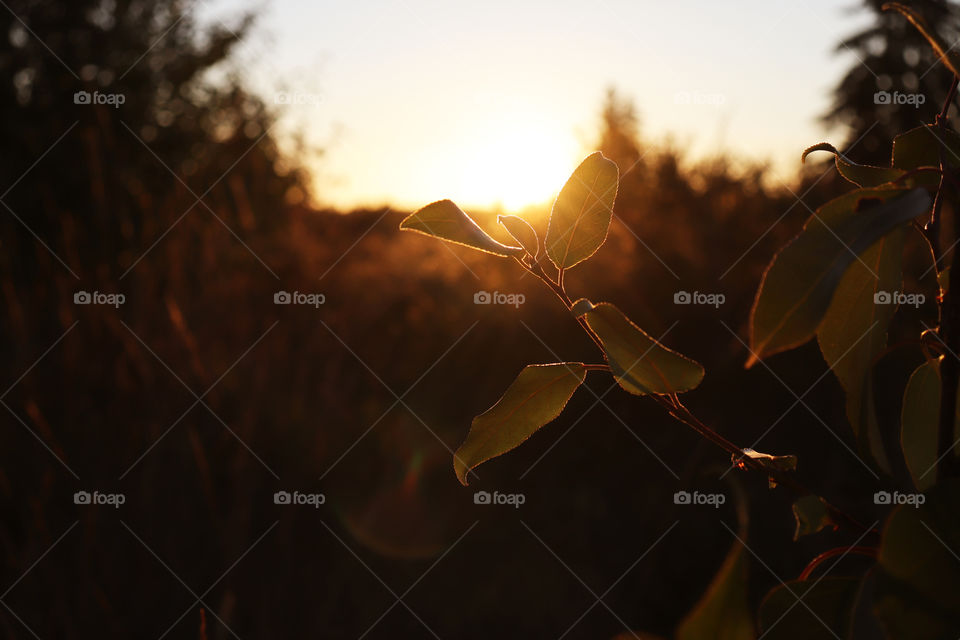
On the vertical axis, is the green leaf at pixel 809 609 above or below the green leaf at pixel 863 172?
below

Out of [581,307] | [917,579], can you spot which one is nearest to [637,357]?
[581,307]

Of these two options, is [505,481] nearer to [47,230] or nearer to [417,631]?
[417,631]

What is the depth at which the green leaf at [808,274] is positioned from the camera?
9.9 inches

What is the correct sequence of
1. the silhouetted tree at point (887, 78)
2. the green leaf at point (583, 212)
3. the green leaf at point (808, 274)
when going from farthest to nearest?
the silhouetted tree at point (887, 78), the green leaf at point (583, 212), the green leaf at point (808, 274)

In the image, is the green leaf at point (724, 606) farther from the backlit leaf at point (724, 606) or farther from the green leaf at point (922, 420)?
the green leaf at point (922, 420)

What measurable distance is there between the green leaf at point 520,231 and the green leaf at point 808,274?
147 mm

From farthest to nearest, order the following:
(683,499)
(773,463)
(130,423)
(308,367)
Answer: (308,367), (683,499), (130,423), (773,463)

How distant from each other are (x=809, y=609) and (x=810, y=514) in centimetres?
5

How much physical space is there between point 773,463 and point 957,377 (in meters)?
0.10

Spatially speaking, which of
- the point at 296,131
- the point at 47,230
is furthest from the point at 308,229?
the point at 47,230

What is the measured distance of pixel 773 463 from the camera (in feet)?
1.10

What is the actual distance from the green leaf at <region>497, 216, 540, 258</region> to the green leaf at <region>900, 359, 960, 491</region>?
0.22 metres

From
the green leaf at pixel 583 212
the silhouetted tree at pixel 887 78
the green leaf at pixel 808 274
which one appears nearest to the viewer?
the green leaf at pixel 808 274

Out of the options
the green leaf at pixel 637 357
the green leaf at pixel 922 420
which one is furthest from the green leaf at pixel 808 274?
the green leaf at pixel 922 420
